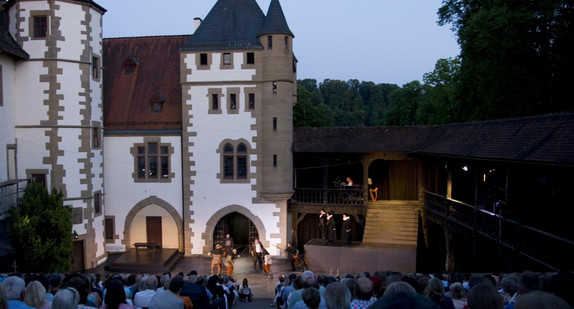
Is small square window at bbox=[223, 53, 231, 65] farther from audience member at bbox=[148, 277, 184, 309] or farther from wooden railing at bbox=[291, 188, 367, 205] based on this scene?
audience member at bbox=[148, 277, 184, 309]

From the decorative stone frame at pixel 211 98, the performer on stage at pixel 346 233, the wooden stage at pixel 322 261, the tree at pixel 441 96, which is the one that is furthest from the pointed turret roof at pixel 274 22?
the tree at pixel 441 96

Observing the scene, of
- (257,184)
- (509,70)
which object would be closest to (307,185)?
(257,184)

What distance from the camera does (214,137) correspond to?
23.5 m

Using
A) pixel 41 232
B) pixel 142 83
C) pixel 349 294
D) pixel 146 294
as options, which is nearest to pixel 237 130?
pixel 142 83

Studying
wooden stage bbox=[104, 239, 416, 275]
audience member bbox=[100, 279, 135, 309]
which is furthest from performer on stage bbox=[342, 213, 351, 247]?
audience member bbox=[100, 279, 135, 309]

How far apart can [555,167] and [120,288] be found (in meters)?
9.66

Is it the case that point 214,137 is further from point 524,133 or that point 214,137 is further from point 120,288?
point 120,288

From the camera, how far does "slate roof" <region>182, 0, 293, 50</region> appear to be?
23109 mm

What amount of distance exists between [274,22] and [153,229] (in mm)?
11817

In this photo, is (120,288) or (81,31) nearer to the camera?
(120,288)

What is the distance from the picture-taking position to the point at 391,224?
22297mm

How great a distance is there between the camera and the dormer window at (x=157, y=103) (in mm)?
24281

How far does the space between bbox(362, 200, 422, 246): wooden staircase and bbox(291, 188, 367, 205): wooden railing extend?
0.72 m

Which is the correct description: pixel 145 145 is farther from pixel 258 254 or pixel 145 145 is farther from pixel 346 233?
pixel 346 233
